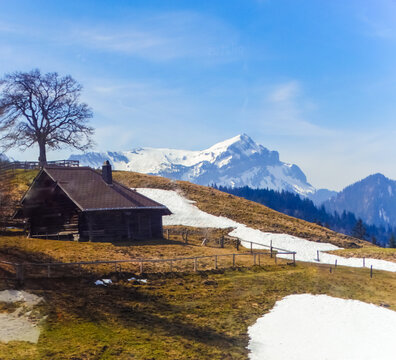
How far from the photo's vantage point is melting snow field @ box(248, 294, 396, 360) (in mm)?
19188

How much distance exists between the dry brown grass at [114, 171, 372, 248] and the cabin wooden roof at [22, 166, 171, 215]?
70.0 feet

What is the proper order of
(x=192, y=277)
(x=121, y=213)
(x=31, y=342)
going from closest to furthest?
A: (x=31, y=342), (x=192, y=277), (x=121, y=213)

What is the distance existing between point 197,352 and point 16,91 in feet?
193

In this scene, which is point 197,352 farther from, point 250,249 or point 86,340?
point 250,249

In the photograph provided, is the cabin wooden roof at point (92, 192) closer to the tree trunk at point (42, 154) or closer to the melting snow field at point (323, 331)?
the melting snow field at point (323, 331)

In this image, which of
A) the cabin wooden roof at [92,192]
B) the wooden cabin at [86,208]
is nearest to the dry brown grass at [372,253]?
the cabin wooden roof at [92,192]

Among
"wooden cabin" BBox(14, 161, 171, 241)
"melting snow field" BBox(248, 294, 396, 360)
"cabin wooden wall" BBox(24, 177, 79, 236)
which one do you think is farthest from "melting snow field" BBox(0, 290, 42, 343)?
"cabin wooden wall" BBox(24, 177, 79, 236)

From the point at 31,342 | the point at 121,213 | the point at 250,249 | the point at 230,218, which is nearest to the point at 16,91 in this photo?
the point at 121,213

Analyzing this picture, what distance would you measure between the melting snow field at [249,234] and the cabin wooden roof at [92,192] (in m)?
15.2

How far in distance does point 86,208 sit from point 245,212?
34.0m

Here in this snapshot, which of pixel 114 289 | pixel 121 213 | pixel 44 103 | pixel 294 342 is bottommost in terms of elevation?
pixel 294 342

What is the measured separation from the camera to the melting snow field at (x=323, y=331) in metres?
19.2

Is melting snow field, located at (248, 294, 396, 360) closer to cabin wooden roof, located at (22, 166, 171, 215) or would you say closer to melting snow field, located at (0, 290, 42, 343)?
melting snow field, located at (0, 290, 42, 343)

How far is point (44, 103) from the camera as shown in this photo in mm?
66750
